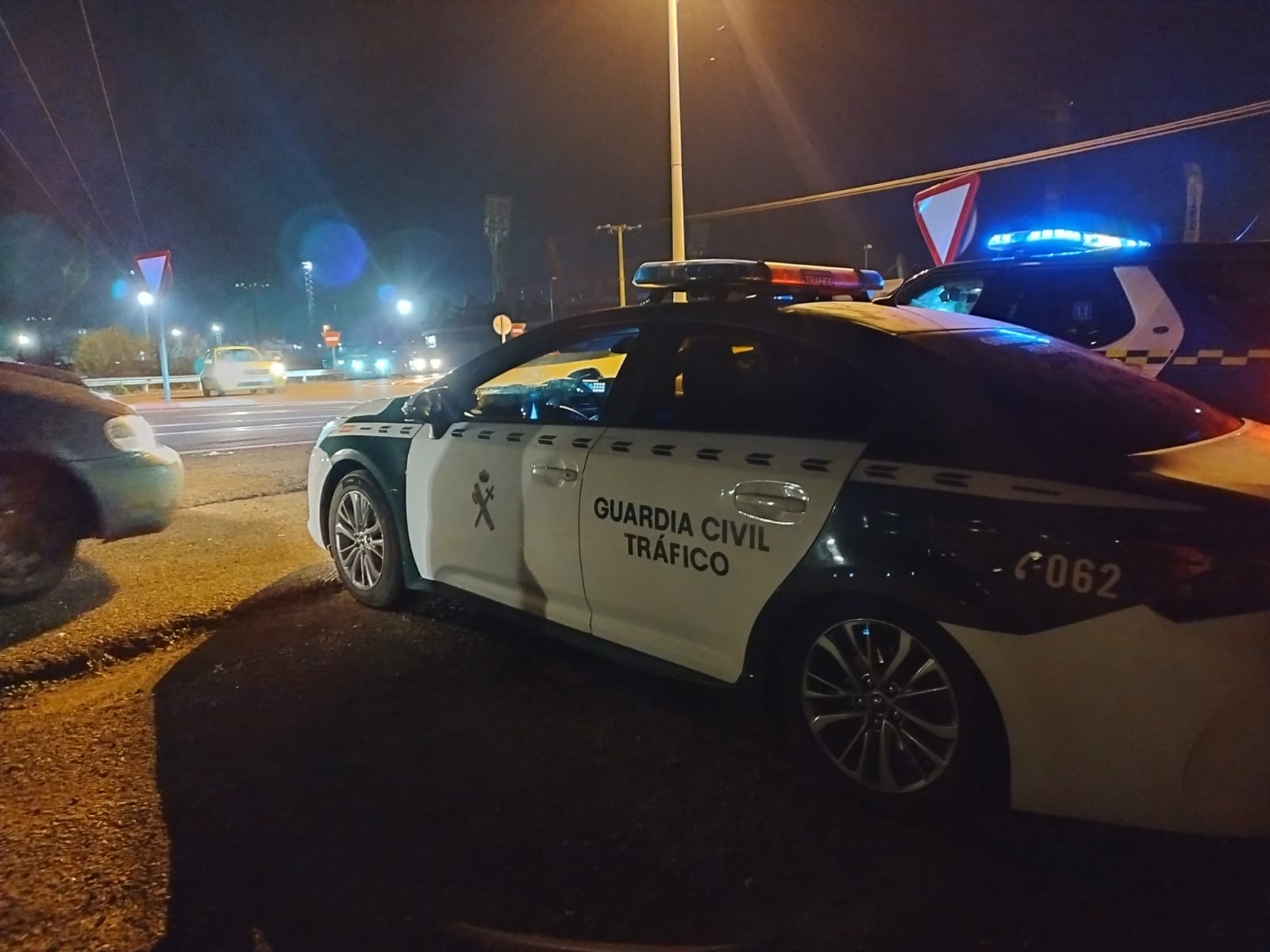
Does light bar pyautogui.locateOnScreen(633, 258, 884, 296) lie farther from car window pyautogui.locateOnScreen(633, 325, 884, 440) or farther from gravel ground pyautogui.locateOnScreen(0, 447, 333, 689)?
gravel ground pyautogui.locateOnScreen(0, 447, 333, 689)

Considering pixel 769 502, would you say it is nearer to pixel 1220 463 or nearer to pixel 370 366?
pixel 1220 463

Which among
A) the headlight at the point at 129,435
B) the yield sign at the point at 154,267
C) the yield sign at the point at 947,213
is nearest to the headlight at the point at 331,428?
the headlight at the point at 129,435

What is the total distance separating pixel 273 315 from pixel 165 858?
256 feet

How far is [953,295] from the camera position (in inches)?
255

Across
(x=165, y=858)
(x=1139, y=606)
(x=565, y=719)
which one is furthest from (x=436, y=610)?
(x=1139, y=606)

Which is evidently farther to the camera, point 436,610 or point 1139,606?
point 436,610

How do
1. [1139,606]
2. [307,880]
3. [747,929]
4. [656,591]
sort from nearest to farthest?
[1139,606], [747,929], [307,880], [656,591]

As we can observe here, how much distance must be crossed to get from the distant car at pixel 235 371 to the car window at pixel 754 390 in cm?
2608

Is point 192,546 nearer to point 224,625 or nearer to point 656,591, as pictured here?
point 224,625

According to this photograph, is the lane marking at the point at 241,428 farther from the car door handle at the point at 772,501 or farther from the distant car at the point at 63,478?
the car door handle at the point at 772,501

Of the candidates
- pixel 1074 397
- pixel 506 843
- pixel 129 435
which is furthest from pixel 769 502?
pixel 129 435

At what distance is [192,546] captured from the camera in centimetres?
598

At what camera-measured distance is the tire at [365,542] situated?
4.56m

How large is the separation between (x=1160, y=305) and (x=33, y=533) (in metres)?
6.38
